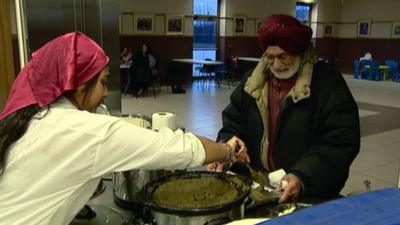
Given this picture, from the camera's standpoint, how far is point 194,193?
4.23 ft

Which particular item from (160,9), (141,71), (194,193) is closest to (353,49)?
(160,9)

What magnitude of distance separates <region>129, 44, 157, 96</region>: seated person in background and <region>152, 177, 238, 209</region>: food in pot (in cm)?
774

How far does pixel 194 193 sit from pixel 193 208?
0.19 m

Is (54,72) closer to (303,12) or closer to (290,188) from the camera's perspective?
(290,188)

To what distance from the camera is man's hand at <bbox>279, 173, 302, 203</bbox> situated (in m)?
1.44

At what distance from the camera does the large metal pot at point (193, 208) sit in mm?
1091

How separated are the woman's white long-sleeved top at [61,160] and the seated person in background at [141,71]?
8.02 m

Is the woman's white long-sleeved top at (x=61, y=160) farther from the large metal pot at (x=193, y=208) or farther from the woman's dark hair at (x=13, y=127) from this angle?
the large metal pot at (x=193, y=208)

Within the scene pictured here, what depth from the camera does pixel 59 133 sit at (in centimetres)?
98

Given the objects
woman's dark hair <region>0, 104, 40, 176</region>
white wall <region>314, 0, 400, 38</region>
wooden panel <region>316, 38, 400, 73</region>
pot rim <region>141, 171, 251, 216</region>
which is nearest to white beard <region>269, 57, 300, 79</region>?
pot rim <region>141, 171, 251, 216</region>

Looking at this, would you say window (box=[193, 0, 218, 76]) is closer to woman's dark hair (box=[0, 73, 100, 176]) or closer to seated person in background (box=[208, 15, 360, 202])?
seated person in background (box=[208, 15, 360, 202])

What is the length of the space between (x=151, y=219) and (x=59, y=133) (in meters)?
0.44

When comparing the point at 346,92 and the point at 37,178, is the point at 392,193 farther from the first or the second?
the point at 346,92

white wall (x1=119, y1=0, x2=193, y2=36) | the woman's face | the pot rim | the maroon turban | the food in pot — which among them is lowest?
the food in pot
